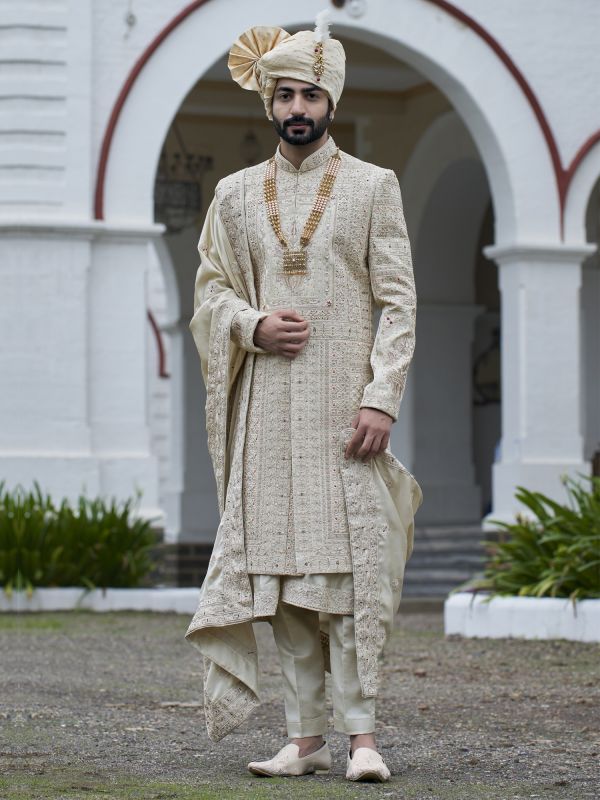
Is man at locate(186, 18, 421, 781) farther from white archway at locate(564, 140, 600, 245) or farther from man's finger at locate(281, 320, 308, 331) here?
white archway at locate(564, 140, 600, 245)

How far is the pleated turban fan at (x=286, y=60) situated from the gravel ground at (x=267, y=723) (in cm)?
Result: 182

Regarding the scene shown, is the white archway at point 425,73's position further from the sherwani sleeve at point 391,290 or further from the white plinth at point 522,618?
the sherwani sleeve at point 391,290

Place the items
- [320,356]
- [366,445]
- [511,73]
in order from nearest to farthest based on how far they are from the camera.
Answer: [366,445] < [320,356] < [511,73]

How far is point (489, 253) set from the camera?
11906mm

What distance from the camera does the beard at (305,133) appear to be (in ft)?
15.3

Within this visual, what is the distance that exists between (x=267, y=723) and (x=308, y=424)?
5.10 feet

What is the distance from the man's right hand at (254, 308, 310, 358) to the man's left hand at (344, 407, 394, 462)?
25 centimetres

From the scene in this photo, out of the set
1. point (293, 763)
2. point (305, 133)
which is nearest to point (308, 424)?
point (305, 133)

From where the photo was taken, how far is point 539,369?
38.9 ft

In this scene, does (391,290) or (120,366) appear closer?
(391,290)

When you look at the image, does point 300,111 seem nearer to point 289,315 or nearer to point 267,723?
point 289,315

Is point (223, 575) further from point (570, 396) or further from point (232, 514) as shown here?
point (570, 396)

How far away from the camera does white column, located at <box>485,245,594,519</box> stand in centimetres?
1178

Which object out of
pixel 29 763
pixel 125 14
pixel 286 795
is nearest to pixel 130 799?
pixel 286 795
